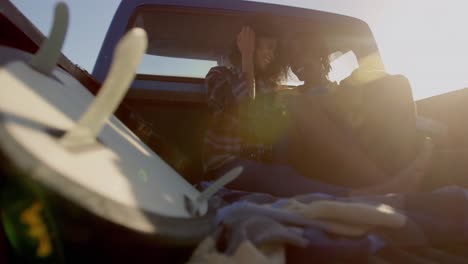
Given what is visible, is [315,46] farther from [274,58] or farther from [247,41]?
[247,41]

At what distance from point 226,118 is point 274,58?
52cm

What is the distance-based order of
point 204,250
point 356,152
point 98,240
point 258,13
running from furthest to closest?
1. point 258,13
2. point 356,152
3. point 204,250
4. point 98,240

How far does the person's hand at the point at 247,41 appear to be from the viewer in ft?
6.11

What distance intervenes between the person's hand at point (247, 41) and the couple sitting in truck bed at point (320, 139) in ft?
0.46

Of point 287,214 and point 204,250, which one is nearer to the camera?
point 204,250

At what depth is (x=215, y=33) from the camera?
81.7 inches

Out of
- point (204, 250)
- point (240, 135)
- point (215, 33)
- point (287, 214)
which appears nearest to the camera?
point (204, 250)

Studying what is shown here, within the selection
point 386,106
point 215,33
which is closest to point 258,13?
point 215,33

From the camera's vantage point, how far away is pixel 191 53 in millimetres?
2193

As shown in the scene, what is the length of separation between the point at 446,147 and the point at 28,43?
2004mm

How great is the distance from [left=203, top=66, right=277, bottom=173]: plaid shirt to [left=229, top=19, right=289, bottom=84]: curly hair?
0.90 ft

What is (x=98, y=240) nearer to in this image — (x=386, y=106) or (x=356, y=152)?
(x=356, y=152)

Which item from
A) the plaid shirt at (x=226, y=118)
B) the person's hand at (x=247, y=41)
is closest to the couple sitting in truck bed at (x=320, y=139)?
the plaid shirt at (x=226, y=118)

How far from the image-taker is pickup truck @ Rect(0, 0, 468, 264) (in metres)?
1.80
